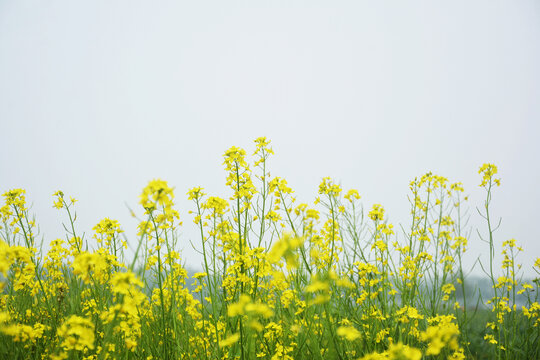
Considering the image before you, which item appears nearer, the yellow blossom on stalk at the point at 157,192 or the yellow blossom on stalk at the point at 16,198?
the yellow blossom on stalk at the point at 157,192

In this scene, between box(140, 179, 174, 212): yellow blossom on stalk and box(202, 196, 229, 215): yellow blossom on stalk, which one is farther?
box(202, 196, 229, 215): yellow blossom on stalk

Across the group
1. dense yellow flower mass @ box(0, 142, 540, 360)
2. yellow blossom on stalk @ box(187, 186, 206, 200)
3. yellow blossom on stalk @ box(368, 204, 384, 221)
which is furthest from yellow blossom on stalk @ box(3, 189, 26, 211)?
yellow blossom on stalk @ box(368, 204, 384, 221)

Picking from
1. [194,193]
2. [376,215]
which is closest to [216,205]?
[194,193]

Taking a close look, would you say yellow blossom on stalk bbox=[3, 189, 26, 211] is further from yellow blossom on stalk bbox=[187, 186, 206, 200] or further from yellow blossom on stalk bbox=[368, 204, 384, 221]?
yellow blossom on stalk bbox=[368, 204, 384, 221]

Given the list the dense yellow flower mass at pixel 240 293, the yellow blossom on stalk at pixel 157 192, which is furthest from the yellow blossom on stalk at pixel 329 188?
the yellow blossom on stalk at pixel 157 192

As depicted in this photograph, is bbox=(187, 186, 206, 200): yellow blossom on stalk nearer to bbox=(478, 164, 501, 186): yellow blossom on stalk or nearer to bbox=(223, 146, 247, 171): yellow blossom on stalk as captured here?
bbox=(223, 146, 247, 171): yellow blossom on stalk

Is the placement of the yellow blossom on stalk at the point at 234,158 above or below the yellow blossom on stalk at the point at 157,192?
above

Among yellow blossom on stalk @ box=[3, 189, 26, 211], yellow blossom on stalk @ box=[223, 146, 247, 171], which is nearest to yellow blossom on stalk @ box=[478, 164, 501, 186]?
A: yellow blossom on stalk @ box=[223, 146, 247, 171]

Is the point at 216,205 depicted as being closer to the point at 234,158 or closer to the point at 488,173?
the point at 234,158

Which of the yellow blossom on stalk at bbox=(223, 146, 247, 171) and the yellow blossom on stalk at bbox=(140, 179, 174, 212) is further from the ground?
the yellow blossom on stalk at bbox=(223, 146, 247, 171)

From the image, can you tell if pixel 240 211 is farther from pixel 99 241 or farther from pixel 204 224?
pixel 99 241

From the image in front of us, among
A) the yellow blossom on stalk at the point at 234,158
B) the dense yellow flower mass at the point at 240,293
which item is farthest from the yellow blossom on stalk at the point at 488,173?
the yellow blossom on stalk at the point at 234,158

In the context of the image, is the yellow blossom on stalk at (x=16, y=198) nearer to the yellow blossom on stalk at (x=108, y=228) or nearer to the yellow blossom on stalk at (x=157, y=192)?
the yellow blossom on stalk at (x=108, y=228)

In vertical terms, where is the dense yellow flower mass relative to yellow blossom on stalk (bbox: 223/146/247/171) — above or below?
below
